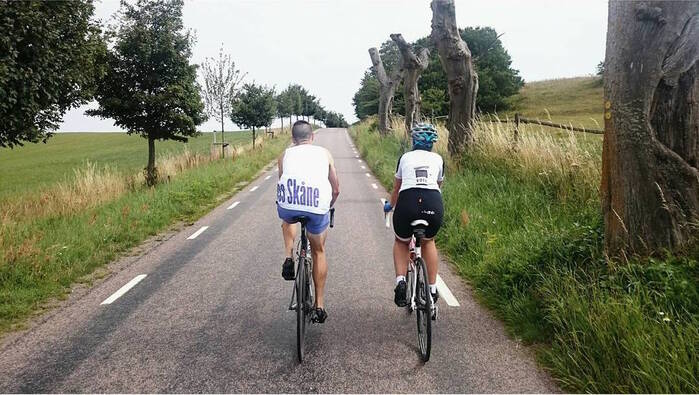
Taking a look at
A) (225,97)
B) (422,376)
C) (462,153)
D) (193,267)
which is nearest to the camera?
(422,376)

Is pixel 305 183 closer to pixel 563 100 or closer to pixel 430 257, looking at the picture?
pixel 430 257

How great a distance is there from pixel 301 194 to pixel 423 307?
1.38 metres

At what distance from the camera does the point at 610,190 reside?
4273mm

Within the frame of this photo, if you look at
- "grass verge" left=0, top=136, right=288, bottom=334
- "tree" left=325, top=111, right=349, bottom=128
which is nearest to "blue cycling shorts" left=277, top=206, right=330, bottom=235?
"grass verge" left=0, top=136, right=288, bottom=334

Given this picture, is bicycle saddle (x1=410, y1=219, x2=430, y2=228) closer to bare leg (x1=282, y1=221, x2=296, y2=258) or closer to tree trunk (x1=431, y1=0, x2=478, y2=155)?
bare leg (x1=282, y1=221, x2=296, y2=258)

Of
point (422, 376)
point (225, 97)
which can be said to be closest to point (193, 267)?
point (422, 376)

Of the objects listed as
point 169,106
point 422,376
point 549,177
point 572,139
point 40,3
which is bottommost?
point 422,376

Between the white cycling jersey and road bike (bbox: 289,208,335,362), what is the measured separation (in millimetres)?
797

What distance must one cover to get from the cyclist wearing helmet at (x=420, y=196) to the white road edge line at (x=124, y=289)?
340 centimetres

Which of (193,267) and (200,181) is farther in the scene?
(200,181)

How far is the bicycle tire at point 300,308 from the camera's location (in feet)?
11.8

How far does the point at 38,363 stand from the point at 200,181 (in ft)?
Answer: 34.4

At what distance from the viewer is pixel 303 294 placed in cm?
377

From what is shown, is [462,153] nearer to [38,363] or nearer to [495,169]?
[495,169]
